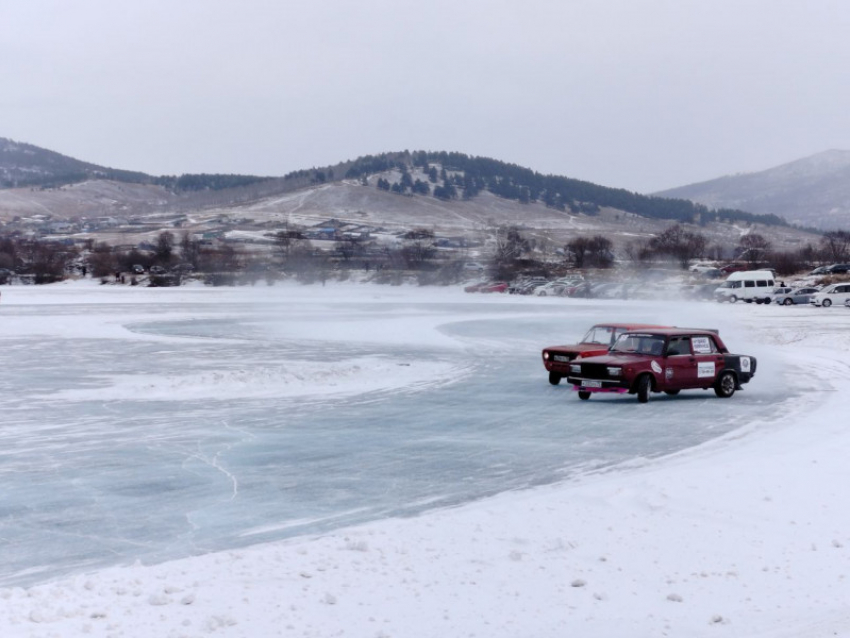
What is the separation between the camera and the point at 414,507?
1017cm

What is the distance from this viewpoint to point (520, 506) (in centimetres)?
1005

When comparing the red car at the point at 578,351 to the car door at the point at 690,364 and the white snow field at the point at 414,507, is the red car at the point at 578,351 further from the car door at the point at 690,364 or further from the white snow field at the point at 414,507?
the car door at the point at 690,364

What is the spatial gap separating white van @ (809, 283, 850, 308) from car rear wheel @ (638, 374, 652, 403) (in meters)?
48.2

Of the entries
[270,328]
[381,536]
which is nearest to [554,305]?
[270,328]

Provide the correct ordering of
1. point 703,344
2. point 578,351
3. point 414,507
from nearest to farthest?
point 414,507, point 703,344, point 578,351

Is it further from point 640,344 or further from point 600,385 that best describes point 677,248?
point 600,385

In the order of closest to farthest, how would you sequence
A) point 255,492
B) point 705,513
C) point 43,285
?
1. point 705,513
2. point 255,492
3. point 43,285

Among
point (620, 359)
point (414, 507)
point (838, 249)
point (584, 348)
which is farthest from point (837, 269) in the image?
point (414, 507)

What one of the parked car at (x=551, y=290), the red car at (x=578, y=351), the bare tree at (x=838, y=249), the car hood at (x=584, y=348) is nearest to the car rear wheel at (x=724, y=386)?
the red car at (x=578, y=351)

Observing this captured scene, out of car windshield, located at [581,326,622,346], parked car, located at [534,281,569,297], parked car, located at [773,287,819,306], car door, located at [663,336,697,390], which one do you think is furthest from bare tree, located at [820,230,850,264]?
car door, located at [663,336,697,390]

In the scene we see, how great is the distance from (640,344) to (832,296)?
47.9 meters

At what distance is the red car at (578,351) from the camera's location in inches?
844

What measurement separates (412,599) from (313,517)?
2686 mm

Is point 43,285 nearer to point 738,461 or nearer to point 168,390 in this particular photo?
point 168,390
